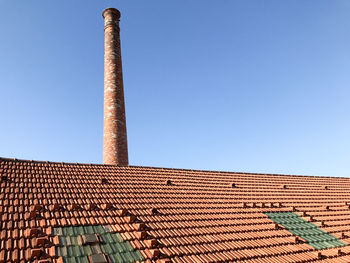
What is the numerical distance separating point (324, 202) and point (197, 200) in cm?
553

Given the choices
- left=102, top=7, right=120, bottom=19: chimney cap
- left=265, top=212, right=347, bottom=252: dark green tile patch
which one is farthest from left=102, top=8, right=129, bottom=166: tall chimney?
left=265, top=212, right=347, bottom=252: dark green tile patch

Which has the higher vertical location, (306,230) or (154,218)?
(154,218)

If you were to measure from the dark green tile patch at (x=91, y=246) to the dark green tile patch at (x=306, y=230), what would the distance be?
4.68 metres

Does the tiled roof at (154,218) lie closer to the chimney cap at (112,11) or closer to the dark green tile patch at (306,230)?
the dark green tile patch at (306,230)

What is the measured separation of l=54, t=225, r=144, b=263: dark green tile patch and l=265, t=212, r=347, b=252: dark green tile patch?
4677 millimetres

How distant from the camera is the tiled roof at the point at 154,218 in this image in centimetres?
509

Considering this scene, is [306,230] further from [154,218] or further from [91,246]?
[91,246]

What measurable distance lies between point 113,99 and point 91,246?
10929 millimetres

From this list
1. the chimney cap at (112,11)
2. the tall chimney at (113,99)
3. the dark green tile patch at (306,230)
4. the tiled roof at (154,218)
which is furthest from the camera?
the chimney cap at (112,11)

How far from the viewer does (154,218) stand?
6.58m

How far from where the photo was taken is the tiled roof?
5094mm

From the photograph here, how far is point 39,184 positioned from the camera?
23.2ft

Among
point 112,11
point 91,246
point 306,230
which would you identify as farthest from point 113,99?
point 306,230

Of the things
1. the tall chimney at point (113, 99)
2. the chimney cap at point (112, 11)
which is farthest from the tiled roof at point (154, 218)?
the chimney cap at point (112, 11)
